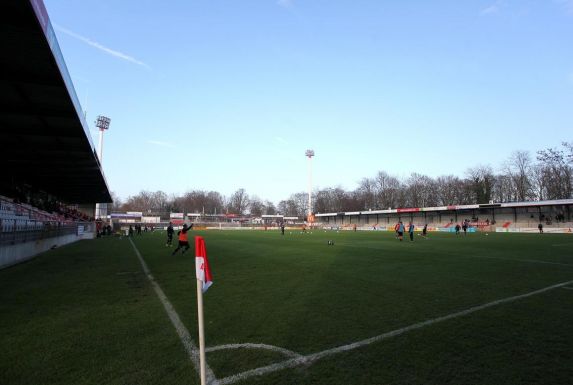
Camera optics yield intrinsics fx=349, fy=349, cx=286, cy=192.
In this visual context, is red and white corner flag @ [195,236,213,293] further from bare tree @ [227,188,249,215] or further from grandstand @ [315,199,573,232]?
bare tree @ [227,188,249,215]

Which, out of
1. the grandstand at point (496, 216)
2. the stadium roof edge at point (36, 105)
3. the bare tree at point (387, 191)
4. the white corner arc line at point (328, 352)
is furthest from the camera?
the bare tree at point (387, 191)

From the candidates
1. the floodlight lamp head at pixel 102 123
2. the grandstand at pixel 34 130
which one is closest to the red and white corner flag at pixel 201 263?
the grandstand at pixel 34 130

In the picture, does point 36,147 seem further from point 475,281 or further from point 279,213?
point 279,213

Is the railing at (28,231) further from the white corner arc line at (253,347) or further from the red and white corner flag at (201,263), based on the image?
the red and white corner flag at (201,263)

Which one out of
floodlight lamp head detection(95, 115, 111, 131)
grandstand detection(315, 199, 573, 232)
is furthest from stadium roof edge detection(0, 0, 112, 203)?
grandstand detection(315, 199, 573, 232)

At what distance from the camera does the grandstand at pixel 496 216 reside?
51438 mm

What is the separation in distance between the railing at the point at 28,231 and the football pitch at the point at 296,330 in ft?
14.7

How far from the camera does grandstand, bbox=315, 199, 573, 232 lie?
51438mm

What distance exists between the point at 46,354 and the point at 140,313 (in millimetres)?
2114

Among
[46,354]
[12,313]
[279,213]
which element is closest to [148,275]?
[12,313]

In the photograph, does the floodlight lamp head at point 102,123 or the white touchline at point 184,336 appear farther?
the floodlight lamp head at point 102,123

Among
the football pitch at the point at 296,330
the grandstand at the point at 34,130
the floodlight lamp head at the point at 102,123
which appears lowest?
the football pitch at the point at 296,330

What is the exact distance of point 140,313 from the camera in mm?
6664

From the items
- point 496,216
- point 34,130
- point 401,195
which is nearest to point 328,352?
point 34,130
